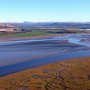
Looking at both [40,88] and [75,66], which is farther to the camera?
[75,66]

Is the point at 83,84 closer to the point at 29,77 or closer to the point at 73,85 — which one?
the point at 73,85

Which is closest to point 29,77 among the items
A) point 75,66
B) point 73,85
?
point 73,85

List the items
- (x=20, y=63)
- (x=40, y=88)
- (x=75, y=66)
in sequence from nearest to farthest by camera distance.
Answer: (x=40, y=88) → (x=75, y=66) → (x=20, y=63)

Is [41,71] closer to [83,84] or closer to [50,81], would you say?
[50,81]

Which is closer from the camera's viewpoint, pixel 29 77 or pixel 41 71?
pixel 29 77

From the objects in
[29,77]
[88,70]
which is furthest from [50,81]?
[88,70]

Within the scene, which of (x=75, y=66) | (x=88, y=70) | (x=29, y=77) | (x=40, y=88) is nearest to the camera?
(x=40, y=88)
